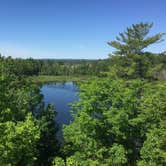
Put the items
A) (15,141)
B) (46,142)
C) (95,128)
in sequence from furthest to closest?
(46,142) → (95,128) → (15,141)

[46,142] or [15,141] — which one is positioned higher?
[15,141]

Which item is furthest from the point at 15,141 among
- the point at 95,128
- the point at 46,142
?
the point at 46,142

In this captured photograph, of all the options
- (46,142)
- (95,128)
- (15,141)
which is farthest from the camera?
(46,142)

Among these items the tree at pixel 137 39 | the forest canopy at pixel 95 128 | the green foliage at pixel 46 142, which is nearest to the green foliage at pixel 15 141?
the forest canopy at pixel 95 128

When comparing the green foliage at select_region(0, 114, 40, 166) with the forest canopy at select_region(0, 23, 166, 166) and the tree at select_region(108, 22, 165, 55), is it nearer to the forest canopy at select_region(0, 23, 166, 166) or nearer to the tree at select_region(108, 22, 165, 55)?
the forest canopy at select_region(0, 23, 166, 166)

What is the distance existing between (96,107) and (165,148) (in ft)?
17.5

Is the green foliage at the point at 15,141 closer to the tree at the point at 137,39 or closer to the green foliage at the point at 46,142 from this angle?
the green foliage at the point at 46,142

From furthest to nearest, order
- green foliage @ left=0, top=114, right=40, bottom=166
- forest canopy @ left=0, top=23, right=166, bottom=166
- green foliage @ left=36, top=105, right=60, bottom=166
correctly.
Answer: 1. green foliage @ left=36, top=105, right=60, bottom=166
2. forest canopy @ left=0, top=23, right=166, bottom=166
3. green foliage @ left=0, top=114, right=40, bottom=166

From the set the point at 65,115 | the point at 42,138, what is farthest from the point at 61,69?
the point at 42,138

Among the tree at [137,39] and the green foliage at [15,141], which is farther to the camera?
the tree at [137,39]

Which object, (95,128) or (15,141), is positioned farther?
(95,128)

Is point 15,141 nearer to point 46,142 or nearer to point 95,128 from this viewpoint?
point 95,128

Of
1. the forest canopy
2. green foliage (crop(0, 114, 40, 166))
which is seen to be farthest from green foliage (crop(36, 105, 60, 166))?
green foliage (crop(0, 114, 40, 166))

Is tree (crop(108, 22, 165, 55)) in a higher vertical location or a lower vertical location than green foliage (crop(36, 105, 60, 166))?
higher
